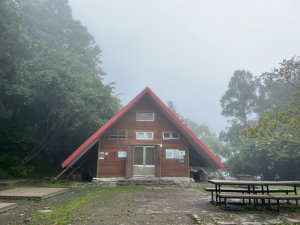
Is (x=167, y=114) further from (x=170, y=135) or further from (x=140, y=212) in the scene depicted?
(x=140, y=212)

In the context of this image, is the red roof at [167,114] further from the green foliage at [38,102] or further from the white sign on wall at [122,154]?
the green foliage at [38,102]

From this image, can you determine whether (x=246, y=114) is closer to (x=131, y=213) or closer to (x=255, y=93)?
(x=255, y=93)

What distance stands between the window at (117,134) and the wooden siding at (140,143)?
0.60 feet

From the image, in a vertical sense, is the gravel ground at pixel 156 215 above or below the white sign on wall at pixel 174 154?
below

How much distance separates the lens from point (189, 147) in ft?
55.9

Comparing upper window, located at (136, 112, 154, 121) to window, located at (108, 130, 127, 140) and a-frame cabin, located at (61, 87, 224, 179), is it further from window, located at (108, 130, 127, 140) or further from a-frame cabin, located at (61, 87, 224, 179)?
window, located at (108, 130, 127, 140)

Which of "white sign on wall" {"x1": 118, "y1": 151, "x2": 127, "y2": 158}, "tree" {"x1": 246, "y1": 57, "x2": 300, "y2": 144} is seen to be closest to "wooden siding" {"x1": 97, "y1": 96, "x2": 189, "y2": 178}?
"white sign on wall" {"x1": 118, "y1": 151, "x2": 127, "y2": 158}

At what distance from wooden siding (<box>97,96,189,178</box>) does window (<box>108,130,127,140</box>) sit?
0.18m

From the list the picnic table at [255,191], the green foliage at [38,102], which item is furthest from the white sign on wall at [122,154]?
the picnic table at [255,191]

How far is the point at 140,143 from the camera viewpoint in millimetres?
16312

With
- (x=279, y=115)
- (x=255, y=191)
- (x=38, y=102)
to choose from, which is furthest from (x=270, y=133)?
(x=38, y=102)

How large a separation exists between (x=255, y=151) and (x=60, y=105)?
1553 cm

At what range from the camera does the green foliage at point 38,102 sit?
608 inches

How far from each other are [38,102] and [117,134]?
242 inches
